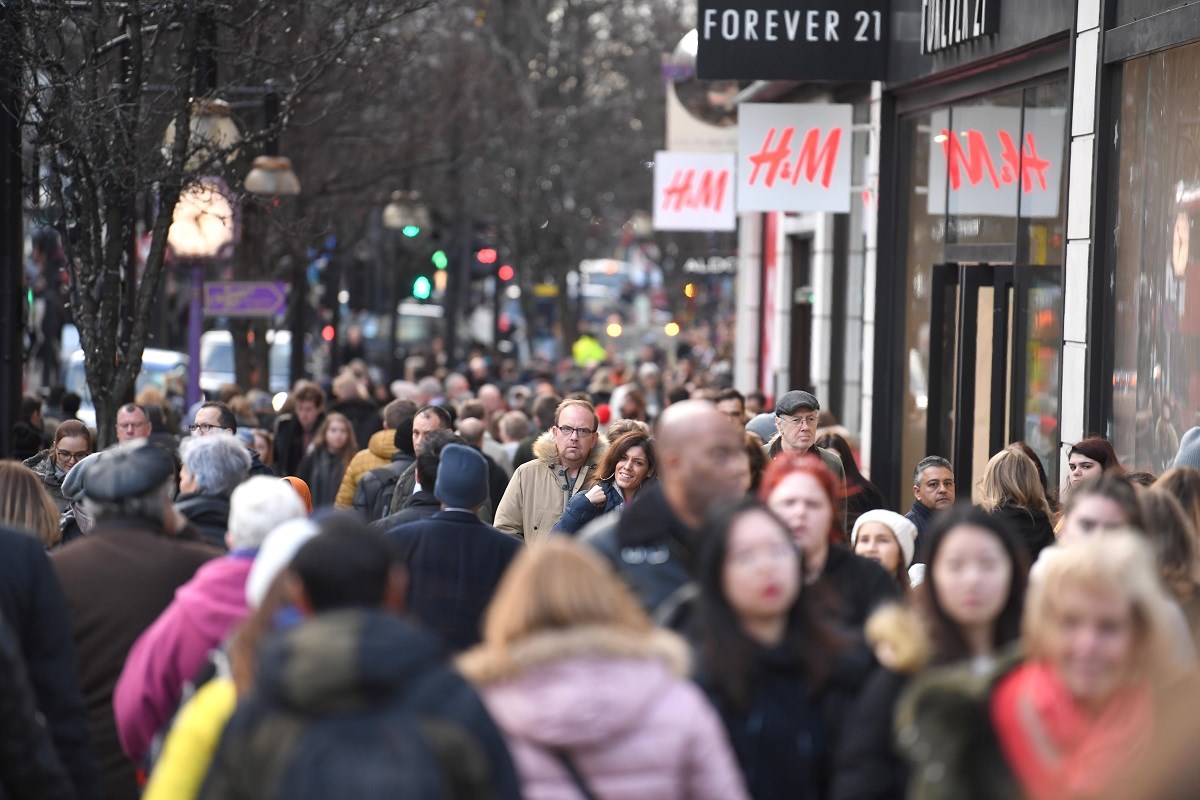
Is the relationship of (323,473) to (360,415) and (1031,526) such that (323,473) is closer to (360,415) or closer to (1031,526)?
(360,415)

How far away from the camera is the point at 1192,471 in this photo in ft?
21.2

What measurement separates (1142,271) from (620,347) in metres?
53.9

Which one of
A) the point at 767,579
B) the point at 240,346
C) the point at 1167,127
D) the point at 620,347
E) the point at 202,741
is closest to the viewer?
the point at 202,741

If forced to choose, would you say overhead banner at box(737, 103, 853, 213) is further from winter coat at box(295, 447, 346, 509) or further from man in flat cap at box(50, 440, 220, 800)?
man in flat cap at box(50, 440, 220, 800)

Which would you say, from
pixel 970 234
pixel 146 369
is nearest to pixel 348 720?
pixel 970 234

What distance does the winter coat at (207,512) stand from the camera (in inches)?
267

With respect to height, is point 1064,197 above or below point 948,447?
above

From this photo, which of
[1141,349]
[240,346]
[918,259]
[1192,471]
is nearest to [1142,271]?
[1141,349]

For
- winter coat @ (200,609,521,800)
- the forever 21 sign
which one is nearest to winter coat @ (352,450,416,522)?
the forever 21 sign

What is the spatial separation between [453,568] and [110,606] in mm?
1431

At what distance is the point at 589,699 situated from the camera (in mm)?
3975

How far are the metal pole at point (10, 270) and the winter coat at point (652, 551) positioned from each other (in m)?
7.96

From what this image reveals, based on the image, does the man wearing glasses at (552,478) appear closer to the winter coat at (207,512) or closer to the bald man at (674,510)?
the winter coat at (207,512)

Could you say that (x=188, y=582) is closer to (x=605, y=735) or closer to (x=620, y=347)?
(x=605, y=735)
